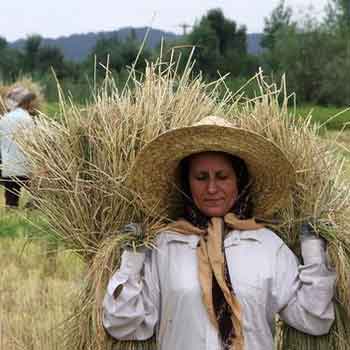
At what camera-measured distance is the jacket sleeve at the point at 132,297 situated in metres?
2.52

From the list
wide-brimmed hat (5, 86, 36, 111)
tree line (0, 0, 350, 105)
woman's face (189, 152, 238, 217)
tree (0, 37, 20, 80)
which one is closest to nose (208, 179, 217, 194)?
woman's face (189, 152, 238, 217)

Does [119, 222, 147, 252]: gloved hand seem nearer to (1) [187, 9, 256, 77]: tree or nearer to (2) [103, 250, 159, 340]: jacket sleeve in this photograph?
(2) [103, 250, 159, 340]: jacket sleeve

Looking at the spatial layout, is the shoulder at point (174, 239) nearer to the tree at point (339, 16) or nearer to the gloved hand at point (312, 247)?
the gloved hand at point (312, 247)

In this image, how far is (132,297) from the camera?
2.51 m

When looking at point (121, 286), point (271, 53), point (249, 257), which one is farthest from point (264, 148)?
point (271, 53)

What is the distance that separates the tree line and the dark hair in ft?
73.3

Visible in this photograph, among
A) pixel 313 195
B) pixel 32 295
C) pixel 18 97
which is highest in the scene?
pixel 313 195

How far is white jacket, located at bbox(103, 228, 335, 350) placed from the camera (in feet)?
8.27

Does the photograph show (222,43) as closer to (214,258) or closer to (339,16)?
(339,16)

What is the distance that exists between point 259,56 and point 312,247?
110 feet

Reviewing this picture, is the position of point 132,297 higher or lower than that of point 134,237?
lower

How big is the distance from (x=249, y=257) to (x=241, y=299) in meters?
0.12

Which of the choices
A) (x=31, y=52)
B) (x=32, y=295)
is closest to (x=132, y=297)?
(x=32, y=295)

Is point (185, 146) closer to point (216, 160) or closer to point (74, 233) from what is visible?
point (216, 160)
